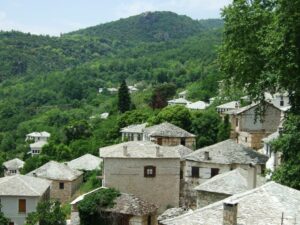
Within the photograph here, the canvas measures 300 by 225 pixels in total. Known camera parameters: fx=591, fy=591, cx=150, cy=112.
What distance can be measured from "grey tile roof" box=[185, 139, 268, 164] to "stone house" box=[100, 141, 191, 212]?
1.79 metres

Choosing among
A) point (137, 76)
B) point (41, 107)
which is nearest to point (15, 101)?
point (41, 107)

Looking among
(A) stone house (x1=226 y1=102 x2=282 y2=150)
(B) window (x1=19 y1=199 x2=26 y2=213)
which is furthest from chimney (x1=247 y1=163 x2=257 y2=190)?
(A) stone house (x1=226 y1=102 x2=282 y2=150)

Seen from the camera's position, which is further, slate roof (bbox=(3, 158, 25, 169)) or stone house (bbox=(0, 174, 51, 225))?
slate roof (bbox=(3, 158, 25, 169))

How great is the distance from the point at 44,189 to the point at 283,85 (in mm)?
23793

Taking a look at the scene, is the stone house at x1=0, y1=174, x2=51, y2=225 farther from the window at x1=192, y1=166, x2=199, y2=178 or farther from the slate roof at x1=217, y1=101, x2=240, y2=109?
the slate roof at x1=217, y1=101, x2=240, y2=109

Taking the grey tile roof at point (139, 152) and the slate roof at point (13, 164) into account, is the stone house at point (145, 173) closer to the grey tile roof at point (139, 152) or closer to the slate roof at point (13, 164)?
the grey tile roof at point (139, 152)

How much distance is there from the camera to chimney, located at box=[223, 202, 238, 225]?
1681 centimetres

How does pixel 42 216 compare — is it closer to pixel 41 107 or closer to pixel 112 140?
pixel 112 140

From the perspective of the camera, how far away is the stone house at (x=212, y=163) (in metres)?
38.2

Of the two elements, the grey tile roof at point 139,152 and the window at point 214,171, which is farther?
the window at point 214,171

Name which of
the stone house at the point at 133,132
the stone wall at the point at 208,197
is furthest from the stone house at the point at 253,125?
the stone wall at the point at 208,197

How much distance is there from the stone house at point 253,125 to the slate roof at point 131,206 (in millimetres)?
20396

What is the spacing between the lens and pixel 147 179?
3797 cm

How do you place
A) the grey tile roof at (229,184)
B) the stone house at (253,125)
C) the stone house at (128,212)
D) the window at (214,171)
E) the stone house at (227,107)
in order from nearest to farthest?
1. the grey tile roof at (229,184)
2. the stone house at (128,212)
3. the window at (214,171)
4. the stone house at (253,125)
5. the stone house at (227,107)
